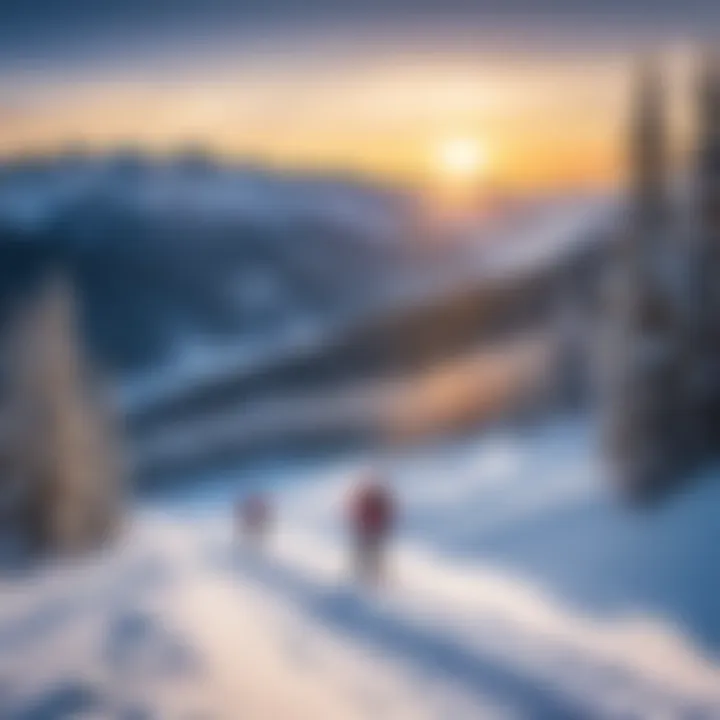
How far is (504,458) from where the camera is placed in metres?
1.72

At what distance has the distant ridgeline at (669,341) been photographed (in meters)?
1.68

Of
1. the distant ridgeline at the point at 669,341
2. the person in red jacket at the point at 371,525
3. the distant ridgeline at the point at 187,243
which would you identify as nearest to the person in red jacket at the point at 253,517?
the person in red jacket at the point at 371,525

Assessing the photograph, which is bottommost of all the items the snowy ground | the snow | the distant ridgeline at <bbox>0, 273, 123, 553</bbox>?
the snowy ground

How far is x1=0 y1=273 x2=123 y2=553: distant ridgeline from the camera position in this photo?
1.63 m

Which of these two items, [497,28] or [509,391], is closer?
[509,391]

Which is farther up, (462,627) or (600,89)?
(600,89)

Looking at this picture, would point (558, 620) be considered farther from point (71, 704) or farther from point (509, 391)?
point (71, 704)

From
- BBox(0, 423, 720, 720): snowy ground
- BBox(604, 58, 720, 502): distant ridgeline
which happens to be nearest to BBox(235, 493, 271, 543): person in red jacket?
BBox(0, 423, 720, 720): snowy ground

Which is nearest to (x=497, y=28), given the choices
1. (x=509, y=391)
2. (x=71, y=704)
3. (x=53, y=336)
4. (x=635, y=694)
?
(x=509, y=391)

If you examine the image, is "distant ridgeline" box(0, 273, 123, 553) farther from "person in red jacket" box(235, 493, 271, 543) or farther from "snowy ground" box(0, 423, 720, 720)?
"person in red jacket" box(235, 493, 271, 543)

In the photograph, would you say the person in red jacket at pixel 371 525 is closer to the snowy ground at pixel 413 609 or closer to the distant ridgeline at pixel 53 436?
the snowy ground at pixel 413 609

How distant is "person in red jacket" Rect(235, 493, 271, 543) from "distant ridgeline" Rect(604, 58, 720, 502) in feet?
1.88

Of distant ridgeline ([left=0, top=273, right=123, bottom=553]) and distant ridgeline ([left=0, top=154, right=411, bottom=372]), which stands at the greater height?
distant ridgeline ([left=0, top=154, right=411, bottom=372])

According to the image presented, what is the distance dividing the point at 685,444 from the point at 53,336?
1.05m
